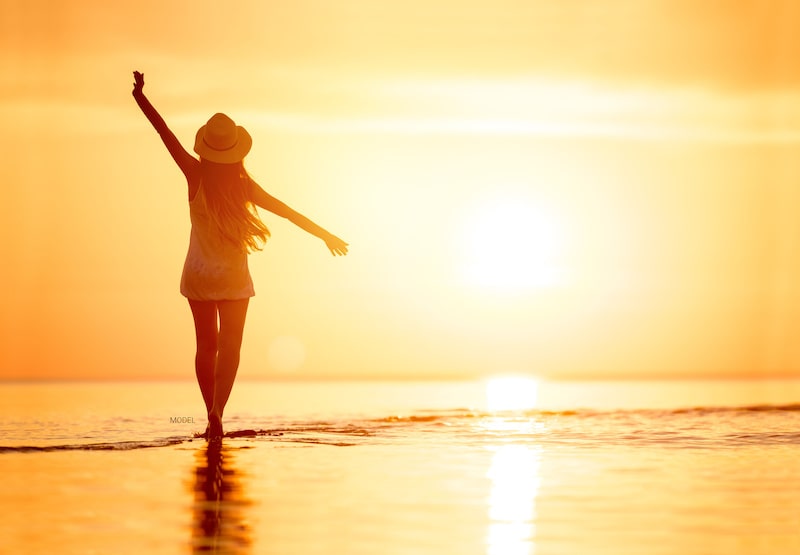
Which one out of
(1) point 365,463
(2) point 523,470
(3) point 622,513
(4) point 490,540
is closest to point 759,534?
(3) point 622,513

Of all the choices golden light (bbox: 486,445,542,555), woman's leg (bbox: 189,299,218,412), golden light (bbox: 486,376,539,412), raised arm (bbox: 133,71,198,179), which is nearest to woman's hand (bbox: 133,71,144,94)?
raised arm (bbox: 133,71,198,179)

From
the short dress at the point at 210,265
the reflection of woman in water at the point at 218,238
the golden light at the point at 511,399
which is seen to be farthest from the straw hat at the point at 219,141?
the golden light at the point at 511,399

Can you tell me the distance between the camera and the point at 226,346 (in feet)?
40.0

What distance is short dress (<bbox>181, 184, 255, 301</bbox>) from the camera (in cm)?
1215

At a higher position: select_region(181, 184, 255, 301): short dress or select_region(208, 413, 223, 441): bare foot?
select_region(181, 184, 255, 301): short dress

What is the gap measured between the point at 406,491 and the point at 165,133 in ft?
19.0

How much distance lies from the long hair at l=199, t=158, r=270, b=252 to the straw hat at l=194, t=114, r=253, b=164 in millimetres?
171

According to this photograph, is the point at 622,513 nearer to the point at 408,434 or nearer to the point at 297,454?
the point at 297,454

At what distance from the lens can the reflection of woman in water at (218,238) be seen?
12156mm

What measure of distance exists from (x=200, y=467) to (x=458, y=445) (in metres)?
3.19

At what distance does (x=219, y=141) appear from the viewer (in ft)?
39.9

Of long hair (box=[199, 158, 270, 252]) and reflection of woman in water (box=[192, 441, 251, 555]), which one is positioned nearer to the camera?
reflection of woman in water (box=[192, 441, 251, 555])

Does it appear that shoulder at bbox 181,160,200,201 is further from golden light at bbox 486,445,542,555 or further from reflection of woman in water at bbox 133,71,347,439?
golden light at bbox 486,445,542,555

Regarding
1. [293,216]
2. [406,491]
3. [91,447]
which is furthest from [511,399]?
[406,491]
